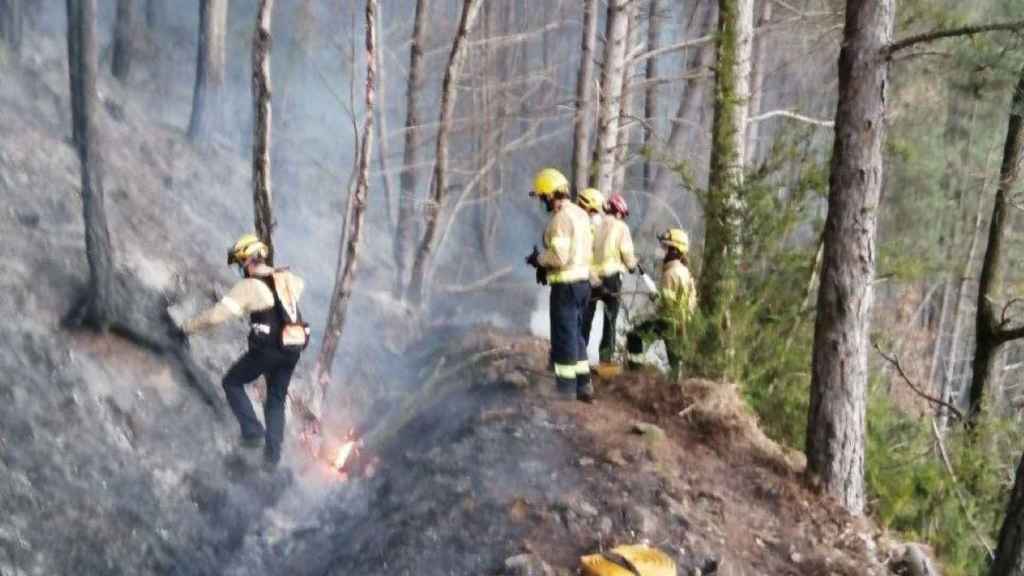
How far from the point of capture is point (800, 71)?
80.0 feet

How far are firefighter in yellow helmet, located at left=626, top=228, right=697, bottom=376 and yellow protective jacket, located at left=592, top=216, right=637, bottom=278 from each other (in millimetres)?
441

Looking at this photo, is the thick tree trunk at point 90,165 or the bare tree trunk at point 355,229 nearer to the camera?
the thick tree trunk at point 90,165

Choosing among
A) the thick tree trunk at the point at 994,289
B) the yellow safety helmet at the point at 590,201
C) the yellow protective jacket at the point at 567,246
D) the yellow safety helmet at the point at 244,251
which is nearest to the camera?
the yellow safety helmet at the point at 244,251

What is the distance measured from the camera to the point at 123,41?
44.5ft

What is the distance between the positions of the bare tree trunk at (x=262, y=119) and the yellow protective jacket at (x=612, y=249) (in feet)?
10.5

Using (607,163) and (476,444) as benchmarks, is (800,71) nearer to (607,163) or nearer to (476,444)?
(607,163)

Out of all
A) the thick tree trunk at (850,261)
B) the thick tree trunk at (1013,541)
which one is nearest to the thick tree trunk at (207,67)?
the thick tree trunk at (850,261)

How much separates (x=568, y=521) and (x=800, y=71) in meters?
22.1

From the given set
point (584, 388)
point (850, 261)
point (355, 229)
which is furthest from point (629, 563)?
point (355, 229)

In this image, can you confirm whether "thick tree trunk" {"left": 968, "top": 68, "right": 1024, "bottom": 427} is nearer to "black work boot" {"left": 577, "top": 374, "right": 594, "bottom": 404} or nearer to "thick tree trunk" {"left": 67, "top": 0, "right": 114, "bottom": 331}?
"black work boot" {"left": 577, "top": 374, "right": 594, "bottom": 404}

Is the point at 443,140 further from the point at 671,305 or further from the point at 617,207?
the point at 671,305

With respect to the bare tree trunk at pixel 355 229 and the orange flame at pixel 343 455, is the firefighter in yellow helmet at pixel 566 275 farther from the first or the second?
the orange flame at pixel 343 455

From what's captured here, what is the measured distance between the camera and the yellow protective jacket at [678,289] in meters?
7.62

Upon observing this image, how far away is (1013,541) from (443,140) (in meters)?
9.46
